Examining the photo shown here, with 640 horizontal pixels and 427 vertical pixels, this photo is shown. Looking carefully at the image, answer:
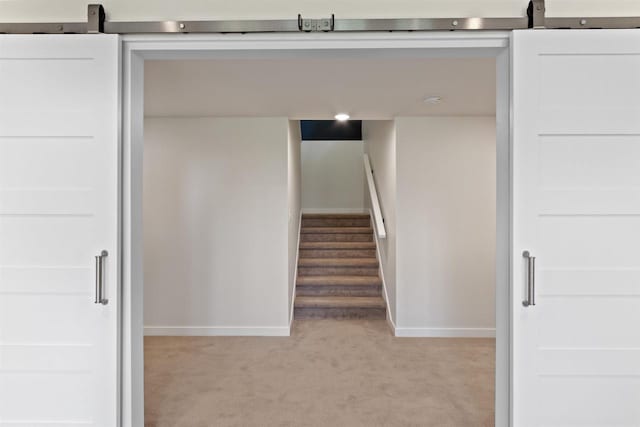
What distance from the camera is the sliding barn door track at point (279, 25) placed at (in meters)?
1.66

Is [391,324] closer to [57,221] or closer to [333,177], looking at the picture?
[57,221]

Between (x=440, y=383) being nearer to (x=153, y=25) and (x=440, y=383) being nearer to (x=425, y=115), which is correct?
(x=425, y=115)

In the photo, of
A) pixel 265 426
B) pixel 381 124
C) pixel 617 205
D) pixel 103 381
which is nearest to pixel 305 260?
pixel 381 124

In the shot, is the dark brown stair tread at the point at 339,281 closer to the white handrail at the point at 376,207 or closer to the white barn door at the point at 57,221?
the white handrail at the point at 376,207

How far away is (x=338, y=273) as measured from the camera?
4836 mm

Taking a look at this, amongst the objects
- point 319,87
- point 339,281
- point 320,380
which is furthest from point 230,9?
point 339,281

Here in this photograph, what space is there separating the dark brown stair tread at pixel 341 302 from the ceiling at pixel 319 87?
2047 millimetres

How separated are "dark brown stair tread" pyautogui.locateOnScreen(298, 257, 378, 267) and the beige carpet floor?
1.11 m

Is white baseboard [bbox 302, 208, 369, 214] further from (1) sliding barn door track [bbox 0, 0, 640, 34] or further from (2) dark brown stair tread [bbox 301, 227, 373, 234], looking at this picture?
(1) sliding barn door track [bbox 0, 0, 640, 34]

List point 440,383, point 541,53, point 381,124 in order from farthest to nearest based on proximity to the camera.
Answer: point 381,124
point 440,383
point 541,53

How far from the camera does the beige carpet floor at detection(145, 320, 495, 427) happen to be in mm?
2277

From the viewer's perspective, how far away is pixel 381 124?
15.4 feet

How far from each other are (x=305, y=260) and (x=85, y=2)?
3696 millimetres

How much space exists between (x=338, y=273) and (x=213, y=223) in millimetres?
1768
